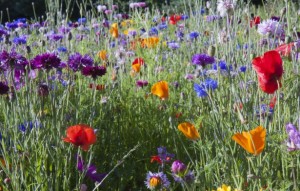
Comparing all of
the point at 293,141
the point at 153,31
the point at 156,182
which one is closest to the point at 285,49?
the point at 293,141

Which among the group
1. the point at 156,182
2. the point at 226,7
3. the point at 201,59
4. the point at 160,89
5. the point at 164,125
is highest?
the point at 226,7

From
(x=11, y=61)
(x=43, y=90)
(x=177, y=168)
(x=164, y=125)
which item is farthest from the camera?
(x=164, y=125)

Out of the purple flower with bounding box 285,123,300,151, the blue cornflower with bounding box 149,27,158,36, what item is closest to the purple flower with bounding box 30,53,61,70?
the purple flower with bounding box 285,123,300,151

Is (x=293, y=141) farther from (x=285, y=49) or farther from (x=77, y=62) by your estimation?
(x=77, y=62)

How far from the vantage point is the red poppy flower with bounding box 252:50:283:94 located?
4.21 ft

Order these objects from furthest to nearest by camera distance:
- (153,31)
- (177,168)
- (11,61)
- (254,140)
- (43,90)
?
(153,31) → (43,90) → (11,61) → (177,168) → (254,140)

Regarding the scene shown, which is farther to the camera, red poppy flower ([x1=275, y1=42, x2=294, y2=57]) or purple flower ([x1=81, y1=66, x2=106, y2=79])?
purple flower ([x1=81, y1=66, x2=106, y2=79])

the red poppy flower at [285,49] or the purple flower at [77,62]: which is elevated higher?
the red poppy flower at [285,49]

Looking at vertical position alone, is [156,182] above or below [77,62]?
below

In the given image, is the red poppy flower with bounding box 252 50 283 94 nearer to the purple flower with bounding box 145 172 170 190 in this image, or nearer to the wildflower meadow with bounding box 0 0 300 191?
the wildflower meadow with bounding box 0 0 300 191

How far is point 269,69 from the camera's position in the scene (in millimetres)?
1298

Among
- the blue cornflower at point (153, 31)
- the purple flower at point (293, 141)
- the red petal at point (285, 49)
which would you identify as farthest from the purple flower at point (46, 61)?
the blue cornflower at point (153, 31)

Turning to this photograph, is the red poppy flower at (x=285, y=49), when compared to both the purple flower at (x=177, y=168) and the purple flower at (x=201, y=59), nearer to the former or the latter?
the purple flower at (x=201, y=59)

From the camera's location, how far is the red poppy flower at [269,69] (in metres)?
1.28
